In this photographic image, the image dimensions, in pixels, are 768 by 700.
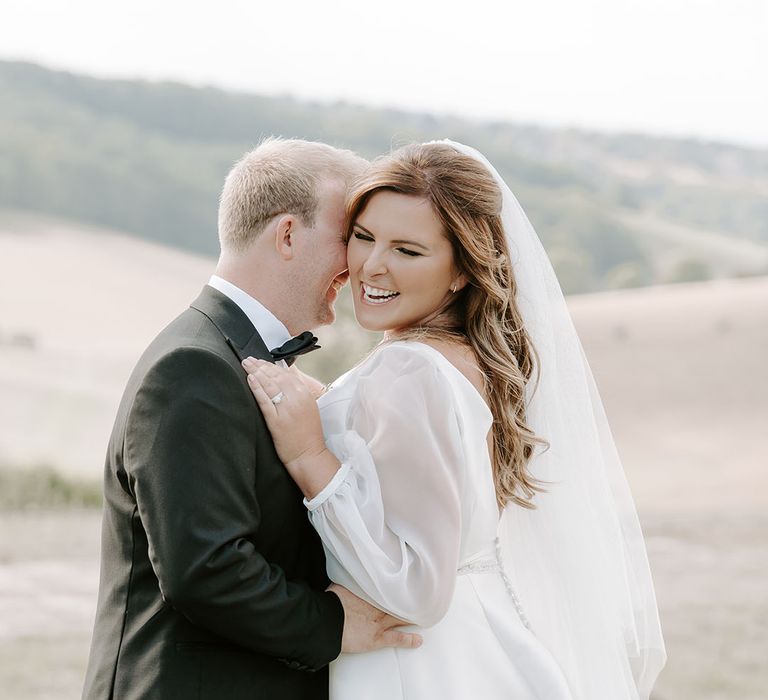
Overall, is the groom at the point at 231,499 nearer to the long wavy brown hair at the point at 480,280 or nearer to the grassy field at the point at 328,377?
the long wavy brown hair at the point at 480,280

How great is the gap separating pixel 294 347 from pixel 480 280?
59 cm

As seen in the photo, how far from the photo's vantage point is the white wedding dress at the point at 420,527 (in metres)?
3.21

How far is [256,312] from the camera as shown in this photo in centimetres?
344

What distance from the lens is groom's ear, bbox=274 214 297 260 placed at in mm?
3455

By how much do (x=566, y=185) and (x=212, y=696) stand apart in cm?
5866

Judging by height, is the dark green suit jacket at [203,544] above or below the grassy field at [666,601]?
above

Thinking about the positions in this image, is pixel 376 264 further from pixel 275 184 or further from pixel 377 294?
pixel 275 184

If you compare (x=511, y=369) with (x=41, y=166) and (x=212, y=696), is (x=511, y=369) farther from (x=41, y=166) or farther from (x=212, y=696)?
(x=41, y=166)

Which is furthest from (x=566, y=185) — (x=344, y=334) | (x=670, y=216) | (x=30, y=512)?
(x=30, y=512)

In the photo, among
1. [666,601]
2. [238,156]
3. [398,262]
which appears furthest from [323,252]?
[238,156]

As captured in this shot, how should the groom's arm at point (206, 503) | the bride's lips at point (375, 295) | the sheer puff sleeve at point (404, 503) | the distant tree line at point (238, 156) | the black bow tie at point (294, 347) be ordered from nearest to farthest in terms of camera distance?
1. the groom's arm at point (206, 503)
2. the sheer puff sleeve at point (404, 503)
3. the black bow tie at point (294, 347)
4. the bride's lips at point (375, 295)
5. the distant tree line at point (238, 156)

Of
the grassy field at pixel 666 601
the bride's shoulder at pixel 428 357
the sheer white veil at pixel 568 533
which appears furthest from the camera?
the grassy field at pixel 666 601

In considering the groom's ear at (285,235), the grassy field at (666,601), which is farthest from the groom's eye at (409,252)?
the grassy field at (666,601)

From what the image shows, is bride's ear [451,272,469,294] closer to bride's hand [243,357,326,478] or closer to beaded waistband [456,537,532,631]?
bride's hand [243,357,326,478]
